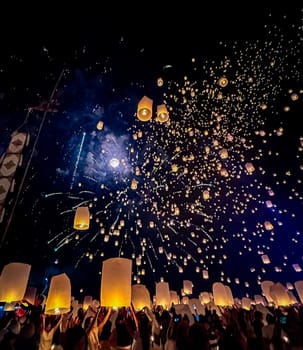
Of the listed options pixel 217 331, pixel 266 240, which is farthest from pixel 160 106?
pixel 266 240

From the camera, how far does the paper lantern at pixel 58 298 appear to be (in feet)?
13.7

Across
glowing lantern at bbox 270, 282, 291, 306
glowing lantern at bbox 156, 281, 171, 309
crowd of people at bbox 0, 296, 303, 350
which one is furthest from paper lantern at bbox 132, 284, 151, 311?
glowing lantern at bbox 270, 282, 291, 306

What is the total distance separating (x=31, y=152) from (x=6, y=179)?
817 millimetres

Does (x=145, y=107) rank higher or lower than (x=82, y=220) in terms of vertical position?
higher

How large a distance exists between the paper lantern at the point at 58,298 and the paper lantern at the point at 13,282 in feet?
4.37

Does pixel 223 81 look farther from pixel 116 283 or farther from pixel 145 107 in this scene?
pixel 116 283

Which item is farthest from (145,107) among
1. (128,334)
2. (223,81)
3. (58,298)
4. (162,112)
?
(58,298)

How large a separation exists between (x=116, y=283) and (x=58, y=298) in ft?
5.01

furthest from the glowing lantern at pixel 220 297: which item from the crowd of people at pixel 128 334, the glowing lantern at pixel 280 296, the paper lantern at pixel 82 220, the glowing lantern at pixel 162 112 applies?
the glowing lantern at pixel 162 112

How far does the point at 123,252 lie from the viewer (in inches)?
1205

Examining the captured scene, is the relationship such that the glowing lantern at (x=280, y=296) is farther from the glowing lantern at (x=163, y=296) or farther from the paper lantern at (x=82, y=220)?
the paper lantern at (x=82, y=220)

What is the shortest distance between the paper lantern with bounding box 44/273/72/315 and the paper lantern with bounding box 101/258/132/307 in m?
1.22

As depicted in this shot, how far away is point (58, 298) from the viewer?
4219 millimetres

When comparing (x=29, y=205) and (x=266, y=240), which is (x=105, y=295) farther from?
(x=266, y=240)
